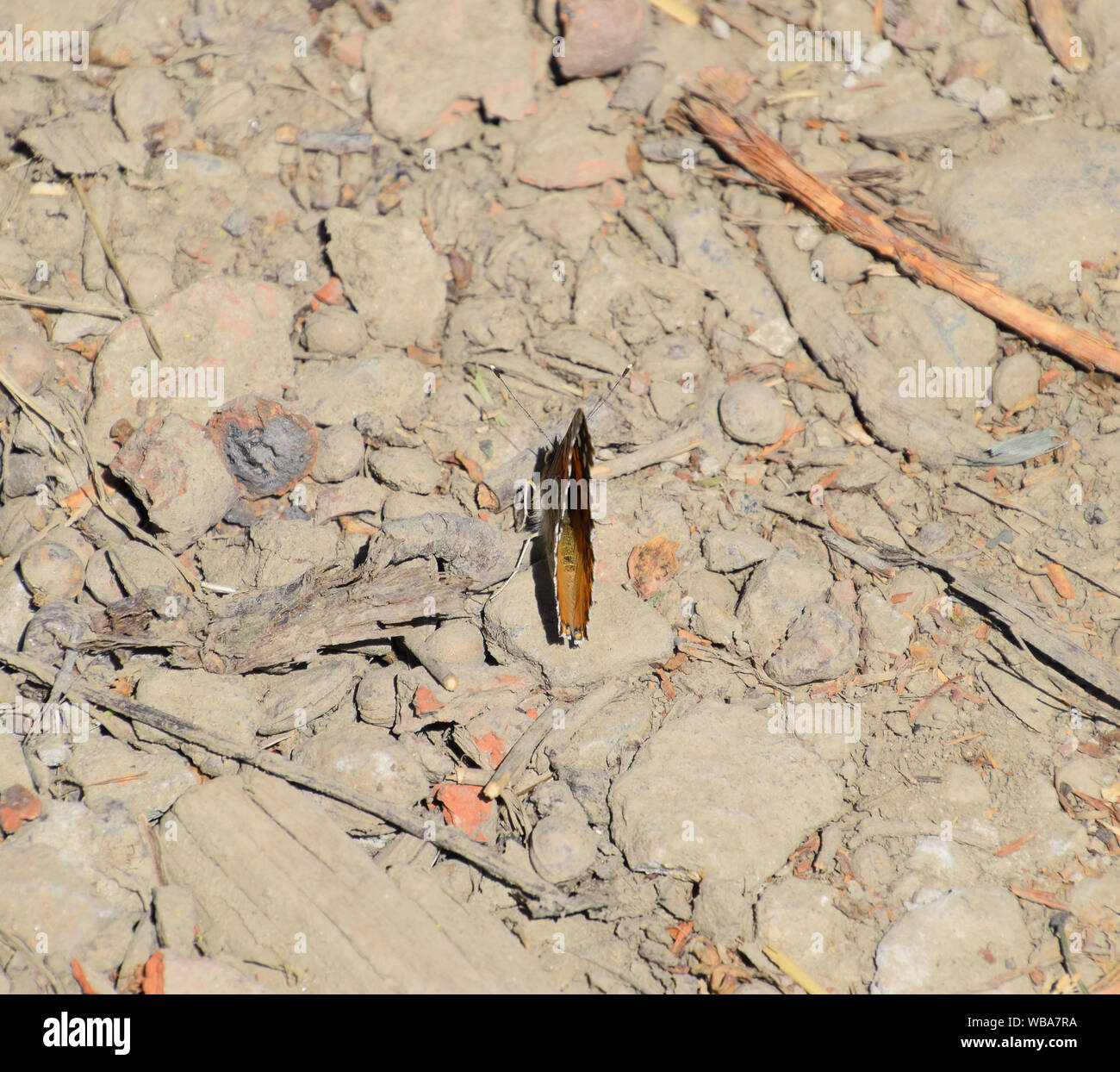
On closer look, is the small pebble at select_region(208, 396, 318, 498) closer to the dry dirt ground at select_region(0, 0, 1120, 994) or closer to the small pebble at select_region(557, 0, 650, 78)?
the dry dirt ground at select_region(0, 0, 1120, 994)

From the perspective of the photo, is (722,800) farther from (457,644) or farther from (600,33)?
(600,33)

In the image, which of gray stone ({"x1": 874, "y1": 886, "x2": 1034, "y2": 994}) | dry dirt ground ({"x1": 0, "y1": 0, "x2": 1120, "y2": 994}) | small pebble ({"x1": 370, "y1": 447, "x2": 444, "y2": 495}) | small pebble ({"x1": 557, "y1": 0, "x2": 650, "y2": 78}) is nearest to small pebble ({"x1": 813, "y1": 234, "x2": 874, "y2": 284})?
dry dirt ground ({"x1": 0, "y1": 0, "x2": 1120, "y2": 994})

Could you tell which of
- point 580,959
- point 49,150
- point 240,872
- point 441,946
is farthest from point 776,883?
point 49,150

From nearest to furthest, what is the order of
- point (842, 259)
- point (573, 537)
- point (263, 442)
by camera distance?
point (573, 537)
point (263, 442)
point (842, 259)

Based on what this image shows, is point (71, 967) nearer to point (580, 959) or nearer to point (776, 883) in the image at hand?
point (580, 959)

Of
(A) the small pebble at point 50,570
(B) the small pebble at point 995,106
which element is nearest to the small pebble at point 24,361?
(A) the small pebble at point 50,570

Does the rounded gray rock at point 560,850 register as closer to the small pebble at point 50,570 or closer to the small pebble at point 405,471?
the small pebble at point 405,471

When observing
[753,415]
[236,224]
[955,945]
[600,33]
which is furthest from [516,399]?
[955,945]
